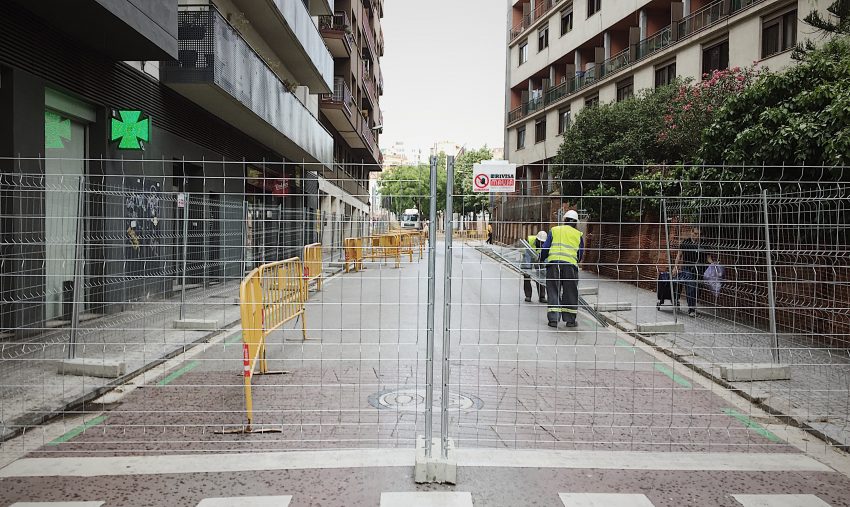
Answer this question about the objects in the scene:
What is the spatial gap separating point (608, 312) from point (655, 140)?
1050 centimetres

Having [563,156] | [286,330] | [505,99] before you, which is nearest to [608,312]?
[286,330]

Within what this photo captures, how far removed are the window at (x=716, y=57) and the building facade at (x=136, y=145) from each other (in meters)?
15.4

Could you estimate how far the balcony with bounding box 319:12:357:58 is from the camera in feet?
95.3

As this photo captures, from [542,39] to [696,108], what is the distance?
26.6m

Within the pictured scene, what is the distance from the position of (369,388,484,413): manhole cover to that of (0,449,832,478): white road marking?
1071 millimetres

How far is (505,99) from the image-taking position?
4747 cm

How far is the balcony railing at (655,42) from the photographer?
27503 mm

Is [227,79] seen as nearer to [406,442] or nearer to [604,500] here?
[406,442]

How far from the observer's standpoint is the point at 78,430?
16.2 feet

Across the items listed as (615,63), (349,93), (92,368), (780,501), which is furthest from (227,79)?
(615,63)

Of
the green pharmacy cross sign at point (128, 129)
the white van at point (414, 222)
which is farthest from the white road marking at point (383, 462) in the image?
the green pharmacy cross sign at point (128, 129)

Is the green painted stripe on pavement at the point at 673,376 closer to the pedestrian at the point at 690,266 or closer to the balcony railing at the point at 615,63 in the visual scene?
the pedestrian at the point at 690,266

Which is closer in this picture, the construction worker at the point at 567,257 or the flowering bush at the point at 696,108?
the construction worker at the point at 567,257

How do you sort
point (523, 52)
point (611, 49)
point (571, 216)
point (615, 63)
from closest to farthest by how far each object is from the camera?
point (571, 216)
point (615, 63)
point (611, 49)
point (523, 52)
